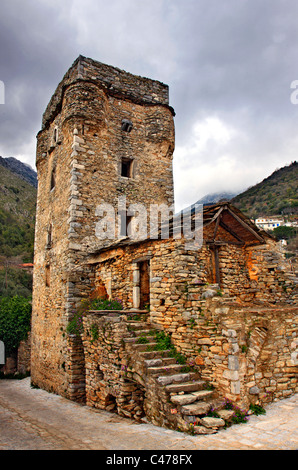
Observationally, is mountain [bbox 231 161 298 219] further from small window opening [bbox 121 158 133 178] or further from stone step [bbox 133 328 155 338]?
stone step [bbox 133 328 155 338]

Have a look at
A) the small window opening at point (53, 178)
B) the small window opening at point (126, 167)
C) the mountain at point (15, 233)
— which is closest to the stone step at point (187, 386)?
the small window opening at point (126, 167)

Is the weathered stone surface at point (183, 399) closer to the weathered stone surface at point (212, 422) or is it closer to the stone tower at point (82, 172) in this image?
the weathered stone surface at point (212, 422)

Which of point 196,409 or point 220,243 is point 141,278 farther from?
point 196,409

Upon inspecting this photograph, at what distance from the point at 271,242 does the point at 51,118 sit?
1123cm

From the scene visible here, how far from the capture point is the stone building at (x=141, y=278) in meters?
6.39

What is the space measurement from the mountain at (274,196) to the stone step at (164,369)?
45.0m

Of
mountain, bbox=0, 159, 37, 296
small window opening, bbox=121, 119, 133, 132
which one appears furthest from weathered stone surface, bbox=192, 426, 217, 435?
mountain, bbox=0, 159, 37, 296

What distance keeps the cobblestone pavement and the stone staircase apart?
19 centimetres

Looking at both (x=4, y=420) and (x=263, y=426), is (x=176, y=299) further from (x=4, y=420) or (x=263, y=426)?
(x=4, y=420)

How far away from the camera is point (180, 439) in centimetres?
508

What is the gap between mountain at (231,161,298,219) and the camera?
160 ft

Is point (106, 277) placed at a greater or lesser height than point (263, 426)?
greater

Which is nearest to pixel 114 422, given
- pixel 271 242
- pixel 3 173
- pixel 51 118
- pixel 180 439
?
pixel 180 439

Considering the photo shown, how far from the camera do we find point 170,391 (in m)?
5.89
